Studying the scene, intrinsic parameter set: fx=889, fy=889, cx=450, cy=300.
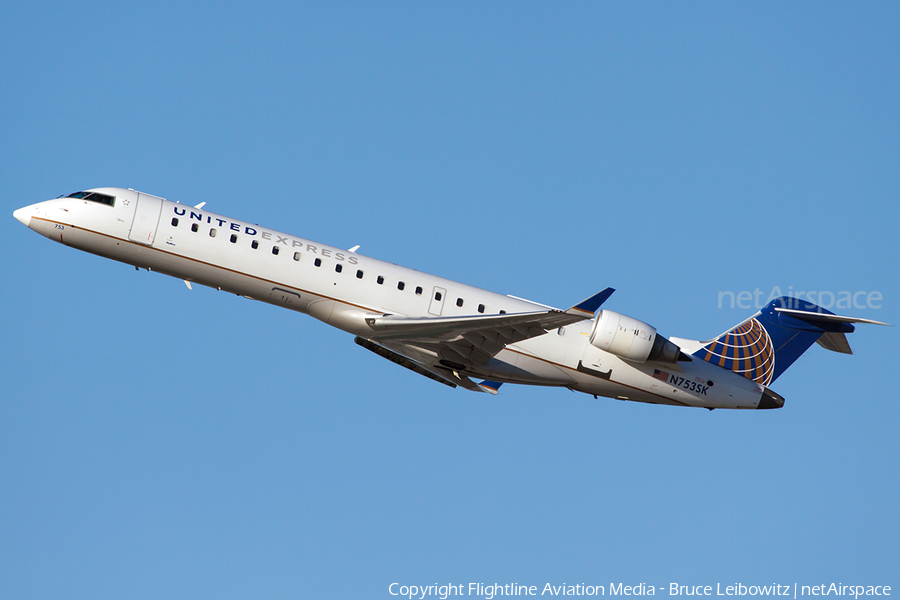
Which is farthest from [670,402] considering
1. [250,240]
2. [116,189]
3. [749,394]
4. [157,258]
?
[116,189]

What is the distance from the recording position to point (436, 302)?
23.8 m

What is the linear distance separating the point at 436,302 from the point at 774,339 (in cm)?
1073

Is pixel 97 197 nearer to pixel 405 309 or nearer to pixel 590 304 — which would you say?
pixel 405 309

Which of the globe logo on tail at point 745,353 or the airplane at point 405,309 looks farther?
the globe logo on tail at point 745,353

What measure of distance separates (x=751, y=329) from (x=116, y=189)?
61.0ft

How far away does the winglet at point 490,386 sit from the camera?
26.2 meters

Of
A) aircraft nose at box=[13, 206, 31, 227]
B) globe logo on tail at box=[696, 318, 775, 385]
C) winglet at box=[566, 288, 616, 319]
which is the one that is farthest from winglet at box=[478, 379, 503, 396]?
aircraft nose at box=[13, 206, 31, 227]

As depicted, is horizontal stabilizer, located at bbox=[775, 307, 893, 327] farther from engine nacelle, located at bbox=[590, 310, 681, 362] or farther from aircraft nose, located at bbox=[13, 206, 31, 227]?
aircraft nose, located at bbox=[13, 206, 31, 227]

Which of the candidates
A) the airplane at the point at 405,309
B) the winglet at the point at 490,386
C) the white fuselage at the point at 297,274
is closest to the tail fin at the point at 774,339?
the airplane at the point at 405,309

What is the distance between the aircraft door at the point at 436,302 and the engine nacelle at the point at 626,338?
420cm

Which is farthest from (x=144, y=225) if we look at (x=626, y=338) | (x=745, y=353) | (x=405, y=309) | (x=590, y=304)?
(x=745, y=353)

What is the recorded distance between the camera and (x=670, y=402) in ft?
84.0

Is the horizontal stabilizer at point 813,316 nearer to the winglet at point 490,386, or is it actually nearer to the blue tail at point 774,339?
the blue tail at point 774,339

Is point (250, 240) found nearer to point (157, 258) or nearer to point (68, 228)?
point (157, 258)
